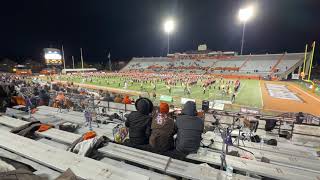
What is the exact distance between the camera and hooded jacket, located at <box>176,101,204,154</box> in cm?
332

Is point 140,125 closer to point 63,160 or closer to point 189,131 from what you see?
point 189,131

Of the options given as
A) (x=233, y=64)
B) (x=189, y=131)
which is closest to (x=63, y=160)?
(x=189, y=131)

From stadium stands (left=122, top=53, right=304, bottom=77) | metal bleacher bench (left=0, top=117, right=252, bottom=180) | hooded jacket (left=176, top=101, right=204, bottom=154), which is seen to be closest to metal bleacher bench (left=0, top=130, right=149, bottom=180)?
metal bleacher bench (left=0, top=117, right=252, bottom=180)

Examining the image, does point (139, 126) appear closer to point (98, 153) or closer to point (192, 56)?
point (98, 153)

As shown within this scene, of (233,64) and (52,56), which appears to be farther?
(52,56)

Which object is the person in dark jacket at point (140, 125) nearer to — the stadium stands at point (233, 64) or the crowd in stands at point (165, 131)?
the crowd in stands at point (165, 131)

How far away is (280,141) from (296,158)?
235 cm

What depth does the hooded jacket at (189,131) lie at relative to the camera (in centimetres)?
332

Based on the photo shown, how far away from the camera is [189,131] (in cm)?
339

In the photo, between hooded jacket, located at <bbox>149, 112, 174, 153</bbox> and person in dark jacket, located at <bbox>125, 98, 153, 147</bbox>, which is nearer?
hooded jacket, located at <bbox>149, 112, 174, 153</bbox>

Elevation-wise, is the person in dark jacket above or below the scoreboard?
below

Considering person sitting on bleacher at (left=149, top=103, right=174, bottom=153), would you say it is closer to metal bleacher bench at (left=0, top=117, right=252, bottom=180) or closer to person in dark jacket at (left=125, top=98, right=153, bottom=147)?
person in dark jacket at (left=125, top=98, right=153, bottom=147)

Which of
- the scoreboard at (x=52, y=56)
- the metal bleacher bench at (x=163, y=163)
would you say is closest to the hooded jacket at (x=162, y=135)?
the metal bleacher bench at (x=163, y=163)

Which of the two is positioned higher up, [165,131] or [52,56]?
[52,56]
